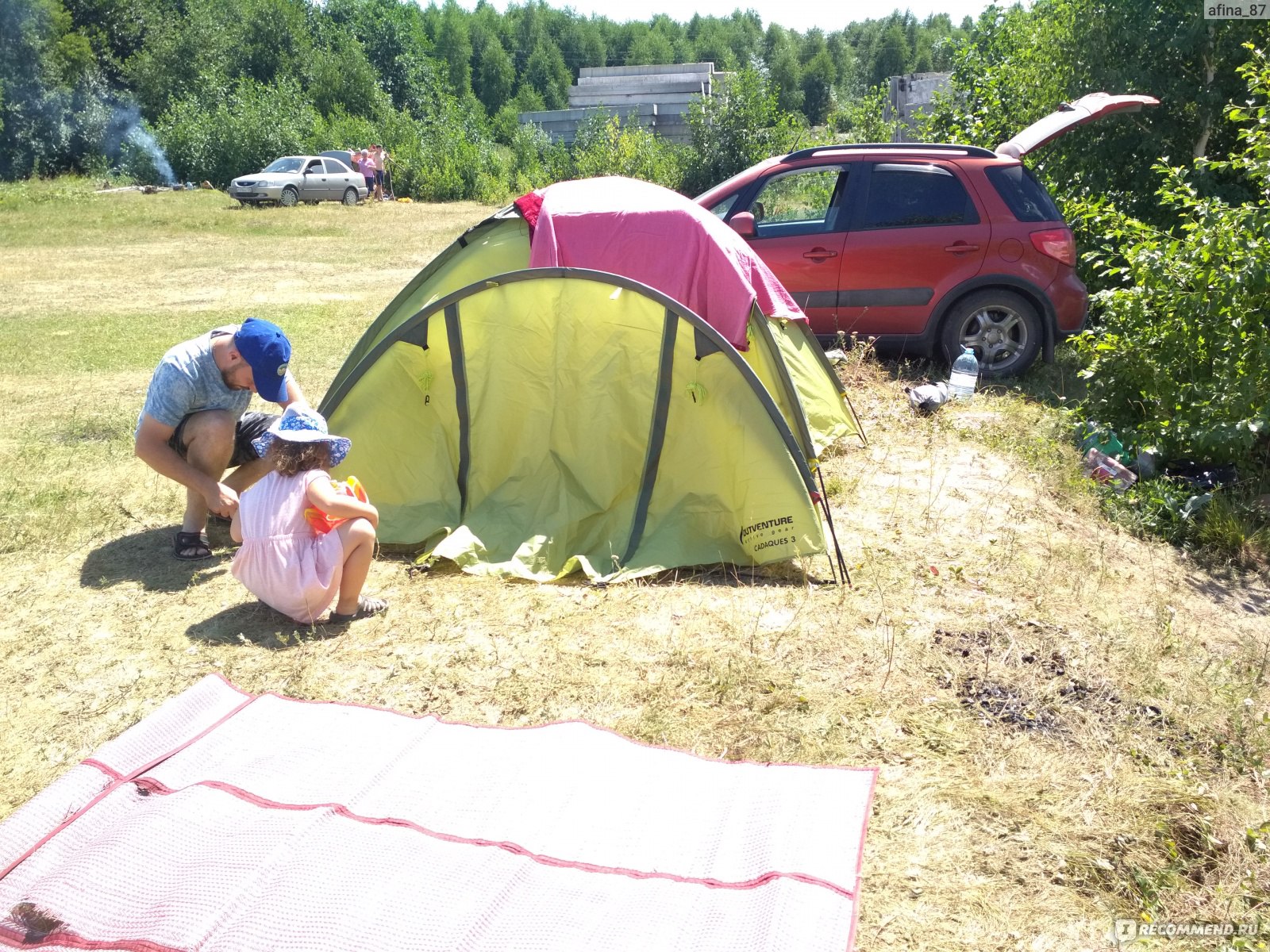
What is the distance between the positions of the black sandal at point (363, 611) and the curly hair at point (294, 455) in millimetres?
652

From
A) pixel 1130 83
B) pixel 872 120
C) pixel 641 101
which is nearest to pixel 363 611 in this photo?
pixel 1130 83

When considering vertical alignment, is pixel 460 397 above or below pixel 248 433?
above

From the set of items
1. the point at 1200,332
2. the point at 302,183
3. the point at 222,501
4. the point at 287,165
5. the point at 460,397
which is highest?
the point at 287,165

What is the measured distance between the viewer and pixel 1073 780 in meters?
3.43

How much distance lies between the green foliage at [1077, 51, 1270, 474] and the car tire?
5.27 feet

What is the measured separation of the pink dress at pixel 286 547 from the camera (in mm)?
4266

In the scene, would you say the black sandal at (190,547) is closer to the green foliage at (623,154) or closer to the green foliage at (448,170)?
the green foliage at (623,154)

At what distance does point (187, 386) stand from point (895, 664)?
3566 millimetres

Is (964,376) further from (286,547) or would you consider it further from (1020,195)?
(286,547)

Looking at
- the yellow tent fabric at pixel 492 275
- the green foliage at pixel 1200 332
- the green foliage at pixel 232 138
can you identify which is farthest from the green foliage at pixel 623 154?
the green foliage at pixel 1200 332

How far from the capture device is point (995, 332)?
26.6 feet

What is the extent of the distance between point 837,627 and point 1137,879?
1.66 m

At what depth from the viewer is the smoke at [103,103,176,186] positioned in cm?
3244

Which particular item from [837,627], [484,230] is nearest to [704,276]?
[484,230]
